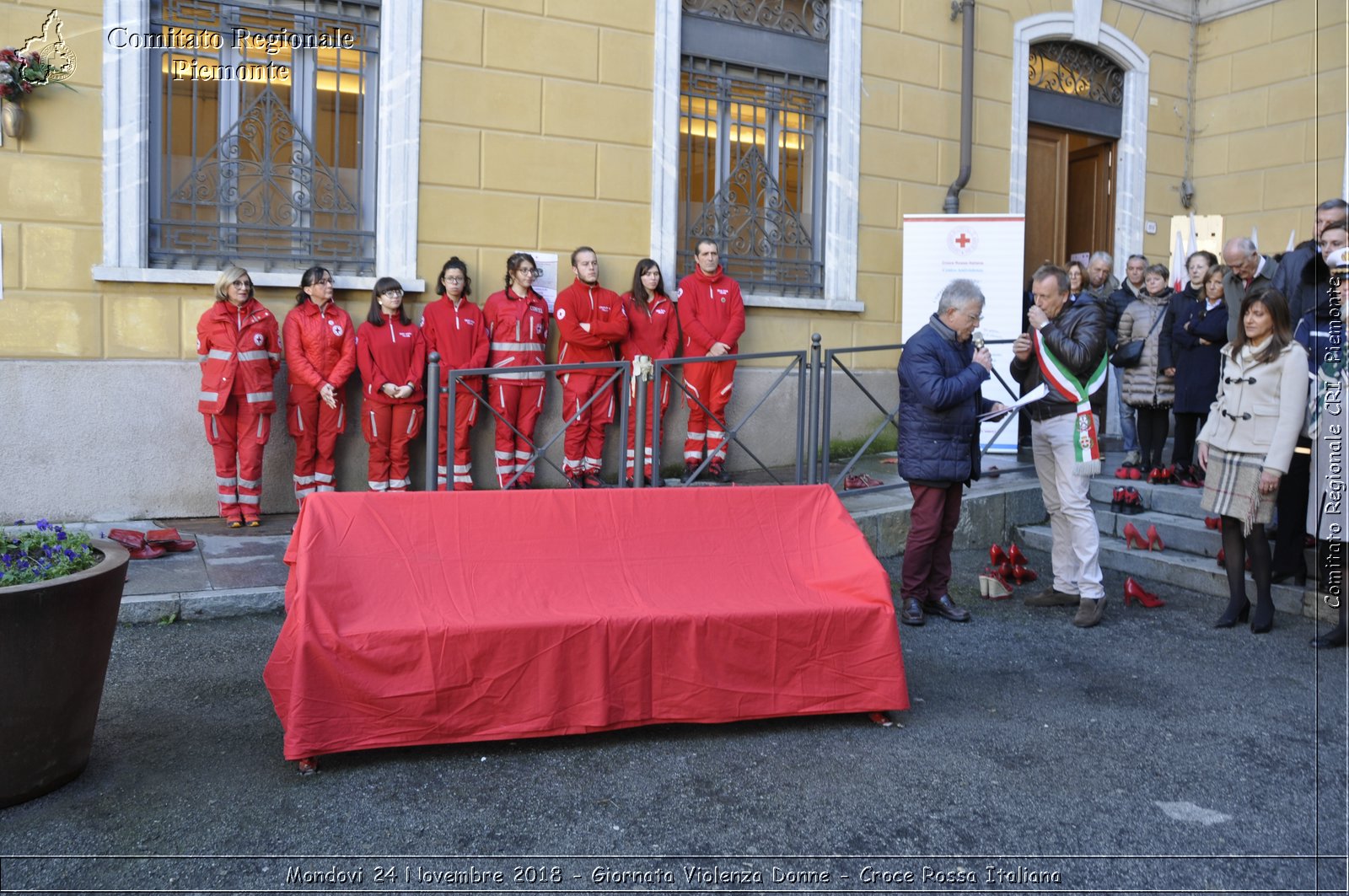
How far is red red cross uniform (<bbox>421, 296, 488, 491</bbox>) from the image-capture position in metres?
7.61

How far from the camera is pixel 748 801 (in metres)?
3.53

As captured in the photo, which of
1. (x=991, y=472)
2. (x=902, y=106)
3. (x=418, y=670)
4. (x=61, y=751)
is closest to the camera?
(x=61, y=751)

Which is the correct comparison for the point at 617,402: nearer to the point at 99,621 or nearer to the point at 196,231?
the point at 196,231

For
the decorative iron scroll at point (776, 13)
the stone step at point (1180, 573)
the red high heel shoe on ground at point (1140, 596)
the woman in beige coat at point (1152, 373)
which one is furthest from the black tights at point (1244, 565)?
the decorative iron scroll at point (776, 13)

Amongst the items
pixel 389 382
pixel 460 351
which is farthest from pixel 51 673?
pixel 460 351

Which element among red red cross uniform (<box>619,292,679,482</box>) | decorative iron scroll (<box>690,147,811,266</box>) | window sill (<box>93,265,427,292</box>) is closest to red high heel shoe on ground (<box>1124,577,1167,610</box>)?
red red cross uniform (<box>619,292,679,482</box>)

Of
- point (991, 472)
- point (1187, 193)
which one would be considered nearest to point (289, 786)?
point (991, 472)

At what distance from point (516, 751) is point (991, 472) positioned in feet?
17.0

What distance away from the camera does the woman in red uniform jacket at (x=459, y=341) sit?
7609mm

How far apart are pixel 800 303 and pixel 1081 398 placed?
368 cm

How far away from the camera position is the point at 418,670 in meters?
3.71

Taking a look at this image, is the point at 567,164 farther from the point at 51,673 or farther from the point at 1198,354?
the point at 51,673

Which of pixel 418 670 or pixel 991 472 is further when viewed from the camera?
pixel 991 472

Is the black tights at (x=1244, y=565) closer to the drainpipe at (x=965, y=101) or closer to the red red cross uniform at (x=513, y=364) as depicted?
the red red cross uniform at (x=513, y=364)
